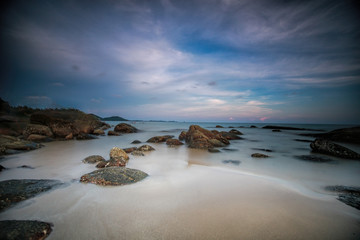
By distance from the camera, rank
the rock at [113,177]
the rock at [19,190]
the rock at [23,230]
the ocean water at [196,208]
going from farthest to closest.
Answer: the rock at [113,177] < the rock at [19,190] < the ocean water at [196,208] < the rock at [23,230]

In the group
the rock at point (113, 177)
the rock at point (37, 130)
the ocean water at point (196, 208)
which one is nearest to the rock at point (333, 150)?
the ocean water at point (196, 208)

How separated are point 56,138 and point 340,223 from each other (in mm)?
16117

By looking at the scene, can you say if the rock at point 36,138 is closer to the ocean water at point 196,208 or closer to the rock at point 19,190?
the ocean water at point 196,208

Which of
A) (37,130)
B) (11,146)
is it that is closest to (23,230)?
(11,146)

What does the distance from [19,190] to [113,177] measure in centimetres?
176

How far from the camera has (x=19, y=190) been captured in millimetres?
2969

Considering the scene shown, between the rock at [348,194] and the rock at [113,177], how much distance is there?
4.75m

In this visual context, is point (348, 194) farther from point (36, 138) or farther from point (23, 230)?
point (36, 138)

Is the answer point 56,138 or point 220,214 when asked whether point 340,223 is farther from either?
point 56,138

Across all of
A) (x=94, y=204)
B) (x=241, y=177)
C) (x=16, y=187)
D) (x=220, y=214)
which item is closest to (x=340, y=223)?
(x=220, y=214)

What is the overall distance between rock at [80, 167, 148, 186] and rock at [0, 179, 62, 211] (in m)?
0.73

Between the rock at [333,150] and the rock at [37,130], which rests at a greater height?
the rock at [37,130]

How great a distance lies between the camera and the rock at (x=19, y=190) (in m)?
2.60

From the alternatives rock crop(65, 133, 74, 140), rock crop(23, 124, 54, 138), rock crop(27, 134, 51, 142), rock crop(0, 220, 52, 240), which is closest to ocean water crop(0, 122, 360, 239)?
rock crop(0, 220, 52, 240)
